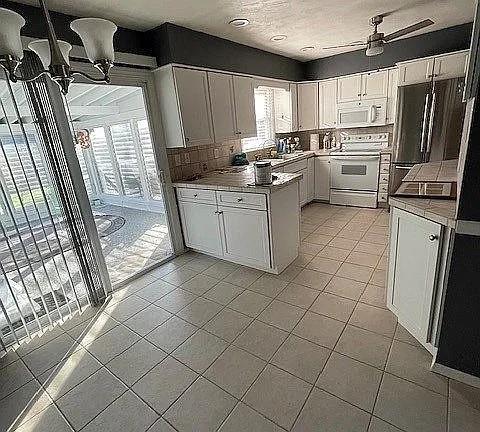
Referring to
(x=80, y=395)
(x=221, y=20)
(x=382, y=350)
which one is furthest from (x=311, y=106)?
(x=80, y=395)

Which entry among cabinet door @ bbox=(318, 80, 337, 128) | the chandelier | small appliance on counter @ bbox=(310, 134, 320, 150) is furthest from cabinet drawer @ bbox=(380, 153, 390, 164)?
the chandelier

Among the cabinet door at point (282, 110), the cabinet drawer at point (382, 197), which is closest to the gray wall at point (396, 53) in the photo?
the cabinet door at point (282, 110)

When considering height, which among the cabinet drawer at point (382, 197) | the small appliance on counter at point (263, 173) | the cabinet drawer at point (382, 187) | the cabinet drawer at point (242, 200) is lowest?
the cabinet drawer at point (382, 197)

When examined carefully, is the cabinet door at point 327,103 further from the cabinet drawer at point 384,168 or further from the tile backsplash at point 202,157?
the cabinet drawer at point 384,168

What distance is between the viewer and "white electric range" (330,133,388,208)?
432 centimetres

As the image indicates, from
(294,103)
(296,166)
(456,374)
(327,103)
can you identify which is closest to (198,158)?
(296,166)

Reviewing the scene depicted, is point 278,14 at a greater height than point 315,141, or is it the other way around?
point 278,14

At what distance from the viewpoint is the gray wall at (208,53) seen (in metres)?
2.75

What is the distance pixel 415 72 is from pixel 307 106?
5.54ft

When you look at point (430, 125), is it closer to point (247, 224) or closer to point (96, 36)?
point (247, 224)

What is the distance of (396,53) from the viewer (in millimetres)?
4129

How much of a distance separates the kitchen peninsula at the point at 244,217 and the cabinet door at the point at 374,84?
249 centimetres

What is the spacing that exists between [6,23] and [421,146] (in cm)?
423

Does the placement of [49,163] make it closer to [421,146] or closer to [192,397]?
[192,397]
